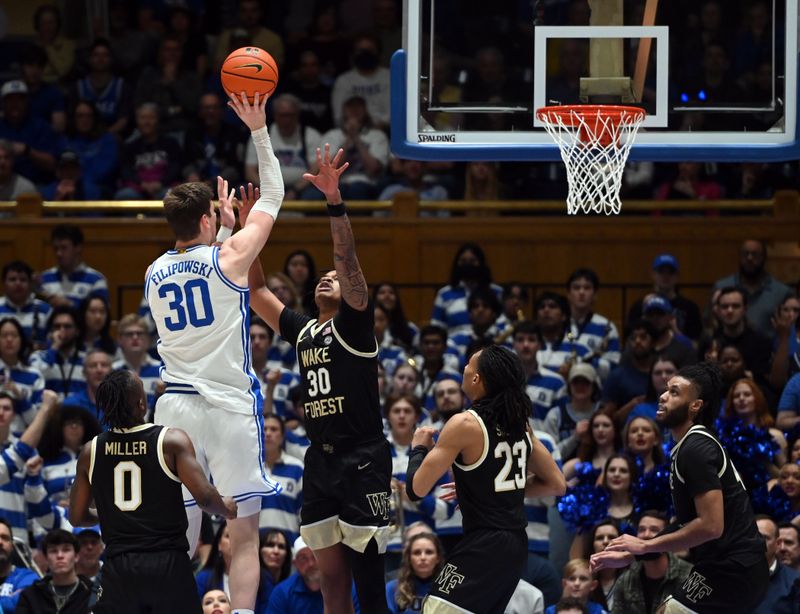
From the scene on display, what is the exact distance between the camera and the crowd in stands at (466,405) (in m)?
10.9

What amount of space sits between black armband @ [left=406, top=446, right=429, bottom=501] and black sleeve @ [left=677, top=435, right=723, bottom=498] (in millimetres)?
1429

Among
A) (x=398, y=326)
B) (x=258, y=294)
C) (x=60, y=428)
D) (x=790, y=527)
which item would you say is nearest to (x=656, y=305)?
(x=398, y=326)

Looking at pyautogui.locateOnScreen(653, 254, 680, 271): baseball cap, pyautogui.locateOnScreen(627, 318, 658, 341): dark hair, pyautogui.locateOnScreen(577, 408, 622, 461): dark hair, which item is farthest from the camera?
pyautogui.locateOnScreen(653, 254, 680, 271): baseball cap

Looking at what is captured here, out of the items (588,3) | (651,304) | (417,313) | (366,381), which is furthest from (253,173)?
(366,381)

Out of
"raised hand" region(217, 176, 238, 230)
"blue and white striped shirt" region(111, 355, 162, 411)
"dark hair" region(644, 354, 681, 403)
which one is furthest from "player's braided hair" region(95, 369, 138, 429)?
"dark hair" region(644, 354, 681, 403)

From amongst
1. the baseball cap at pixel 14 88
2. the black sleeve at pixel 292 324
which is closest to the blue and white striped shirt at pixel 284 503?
the black sleeve at pixel 292 324

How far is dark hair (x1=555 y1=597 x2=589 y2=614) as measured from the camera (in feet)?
34.5

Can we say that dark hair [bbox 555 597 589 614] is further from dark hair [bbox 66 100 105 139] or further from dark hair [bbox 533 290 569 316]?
dark hair [bbox 66 100 105 139]

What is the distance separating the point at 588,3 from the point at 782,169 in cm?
643

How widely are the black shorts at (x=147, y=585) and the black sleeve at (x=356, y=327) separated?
4.77 feet

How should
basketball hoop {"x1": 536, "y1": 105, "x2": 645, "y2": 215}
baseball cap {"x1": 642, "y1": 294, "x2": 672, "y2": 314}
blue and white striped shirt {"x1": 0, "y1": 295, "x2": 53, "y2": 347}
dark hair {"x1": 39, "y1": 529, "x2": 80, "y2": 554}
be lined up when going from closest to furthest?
1. basketball hoop {"x1": 536, "y1": 105, "x2": 645, "y2": 215}
2. dark hair {"x1": 39, "y1": 529, "x2": 80, "y2": 554}
3. baseball cap {"x1": 642, "y1": 294, "x2": 672, "y2": 314}
4. blue and white striped shirt {"x1": 0, "y1": 295, "x2": 53, "y2": 347}

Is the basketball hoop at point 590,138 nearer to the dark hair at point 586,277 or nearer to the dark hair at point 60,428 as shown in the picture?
the dark hair at point 586,277

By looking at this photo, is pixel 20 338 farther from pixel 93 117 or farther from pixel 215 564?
pixel 93 117

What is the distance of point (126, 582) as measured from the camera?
25.6 ft
